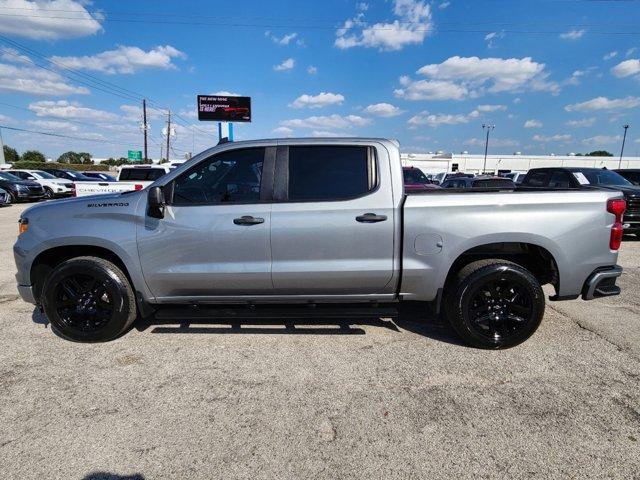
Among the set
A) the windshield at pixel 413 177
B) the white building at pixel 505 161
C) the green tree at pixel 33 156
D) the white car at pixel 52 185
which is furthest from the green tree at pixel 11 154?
the windshield at pixel 413 177

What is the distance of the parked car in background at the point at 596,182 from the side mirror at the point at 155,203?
7868mm

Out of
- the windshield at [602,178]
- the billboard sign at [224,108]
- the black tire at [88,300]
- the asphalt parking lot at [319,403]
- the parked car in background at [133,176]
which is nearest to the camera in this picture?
the asphalt parking lot at [319,403]

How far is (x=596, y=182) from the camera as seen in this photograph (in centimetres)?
970

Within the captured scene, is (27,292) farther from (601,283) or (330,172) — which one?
(601,283)

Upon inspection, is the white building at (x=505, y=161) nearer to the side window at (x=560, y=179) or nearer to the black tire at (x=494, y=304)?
the side window at (x=560, y=179)

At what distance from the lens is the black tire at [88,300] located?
3631mm

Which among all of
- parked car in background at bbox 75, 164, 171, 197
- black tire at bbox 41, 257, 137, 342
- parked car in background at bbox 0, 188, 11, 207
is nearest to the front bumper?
black tire at bbox 41, 257, 137, 342

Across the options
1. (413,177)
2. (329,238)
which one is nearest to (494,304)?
(329,238)

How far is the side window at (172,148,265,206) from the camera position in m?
3.61

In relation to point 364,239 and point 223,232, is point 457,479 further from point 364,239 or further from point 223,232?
point 223,232

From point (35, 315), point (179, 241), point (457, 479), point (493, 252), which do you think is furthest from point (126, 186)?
point (457, 479)

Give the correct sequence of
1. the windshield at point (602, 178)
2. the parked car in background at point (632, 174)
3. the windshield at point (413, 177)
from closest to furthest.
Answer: the windshield at point (602, 178)
the windshield at point (413, 177)
the parked car in background at point (632, 174)

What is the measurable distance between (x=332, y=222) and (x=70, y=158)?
11813 centimetres

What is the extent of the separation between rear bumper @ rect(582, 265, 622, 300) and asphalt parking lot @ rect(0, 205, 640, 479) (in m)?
0.54
